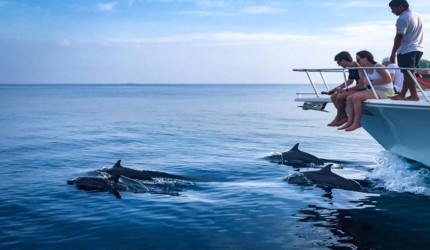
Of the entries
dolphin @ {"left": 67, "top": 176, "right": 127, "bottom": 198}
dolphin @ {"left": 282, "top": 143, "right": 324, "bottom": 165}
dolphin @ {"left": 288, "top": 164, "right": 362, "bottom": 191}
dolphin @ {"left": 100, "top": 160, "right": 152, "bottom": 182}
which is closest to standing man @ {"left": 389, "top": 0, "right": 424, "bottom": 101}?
dolphin @ {"left": 288, "top": 164, "right": 362, "bottom": 191}

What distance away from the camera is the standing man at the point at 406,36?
417 inches

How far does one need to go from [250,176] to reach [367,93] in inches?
170

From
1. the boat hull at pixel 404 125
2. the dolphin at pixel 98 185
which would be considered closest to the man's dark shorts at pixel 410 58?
the boat hull at pixel 404 125

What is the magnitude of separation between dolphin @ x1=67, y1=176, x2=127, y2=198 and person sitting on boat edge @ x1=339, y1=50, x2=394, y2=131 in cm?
568

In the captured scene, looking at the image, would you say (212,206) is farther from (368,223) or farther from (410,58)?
(410,58)

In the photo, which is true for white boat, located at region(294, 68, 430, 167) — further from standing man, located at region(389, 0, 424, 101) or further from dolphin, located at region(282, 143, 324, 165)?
dolphin, located at region(282, 143, 324, 165)

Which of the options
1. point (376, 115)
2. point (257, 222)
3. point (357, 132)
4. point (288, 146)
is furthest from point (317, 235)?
point (357, 132)

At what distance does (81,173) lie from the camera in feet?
47.4

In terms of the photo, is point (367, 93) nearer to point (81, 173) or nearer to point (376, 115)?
point (376, 115)

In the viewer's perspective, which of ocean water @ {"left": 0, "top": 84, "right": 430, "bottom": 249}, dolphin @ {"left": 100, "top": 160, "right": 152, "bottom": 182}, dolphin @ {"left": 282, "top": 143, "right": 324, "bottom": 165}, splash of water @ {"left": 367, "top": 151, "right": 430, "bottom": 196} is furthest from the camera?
dolphin @ {"left": 282, "top": 143, "right": 324, "bottom": 165}

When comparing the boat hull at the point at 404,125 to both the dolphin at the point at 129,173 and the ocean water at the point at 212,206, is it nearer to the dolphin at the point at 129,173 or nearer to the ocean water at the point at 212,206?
the ocean water at the point at 212,206

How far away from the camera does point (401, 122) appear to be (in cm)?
1221

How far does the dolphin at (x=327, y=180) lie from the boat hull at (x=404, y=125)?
1.84 meters

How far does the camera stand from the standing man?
34.7 feet
